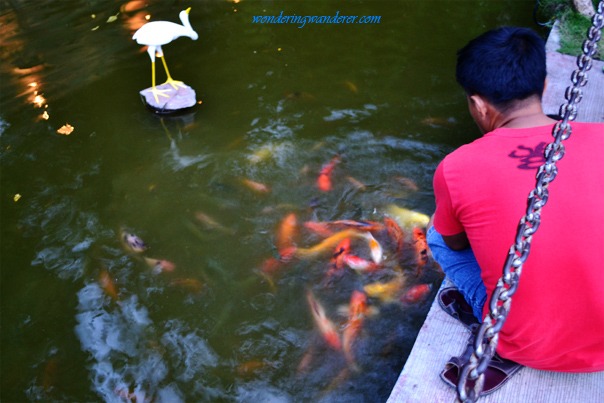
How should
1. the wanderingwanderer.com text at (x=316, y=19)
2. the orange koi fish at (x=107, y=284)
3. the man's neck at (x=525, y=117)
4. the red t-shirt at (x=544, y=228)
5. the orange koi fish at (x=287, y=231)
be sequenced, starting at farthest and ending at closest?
the wanderingwanderer.com text at (x=316, y=19) → the orange koi fish at (x=287, y=231) → the orange koi fish at (x=107, y=284) → the man's neck at (x=525, y=117) → the red t-shirt at (x=544, y=228)

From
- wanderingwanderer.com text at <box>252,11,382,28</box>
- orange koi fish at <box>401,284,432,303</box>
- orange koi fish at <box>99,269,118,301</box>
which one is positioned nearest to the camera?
orange koi fish at <box>401,284,432,303</box>

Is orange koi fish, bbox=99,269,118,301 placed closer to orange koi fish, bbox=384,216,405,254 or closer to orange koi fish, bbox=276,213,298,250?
orange koi fish, bbox=276,213,298,250

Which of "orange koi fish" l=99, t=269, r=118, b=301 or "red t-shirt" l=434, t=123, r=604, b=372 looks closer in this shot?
"red t-shirt" l=434, t=123, r=604, b=372

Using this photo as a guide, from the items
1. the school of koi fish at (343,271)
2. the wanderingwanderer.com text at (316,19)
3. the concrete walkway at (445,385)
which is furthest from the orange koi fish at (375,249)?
the wanderingwanderer.com text at (316,19)

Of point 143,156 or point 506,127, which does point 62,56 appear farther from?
point 506,127

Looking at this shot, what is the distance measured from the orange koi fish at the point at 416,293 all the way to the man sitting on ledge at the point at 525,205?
3.94 ft

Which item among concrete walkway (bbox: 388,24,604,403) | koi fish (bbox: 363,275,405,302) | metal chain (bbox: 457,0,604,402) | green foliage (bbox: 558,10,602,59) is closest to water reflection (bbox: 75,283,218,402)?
koi fish (bbox: 363,275,405,302)

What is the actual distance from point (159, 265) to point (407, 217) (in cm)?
194

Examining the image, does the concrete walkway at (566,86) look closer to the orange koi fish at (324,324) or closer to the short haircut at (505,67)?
the short haircut at (505,67)

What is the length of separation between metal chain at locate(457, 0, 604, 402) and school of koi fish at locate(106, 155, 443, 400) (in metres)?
1.88

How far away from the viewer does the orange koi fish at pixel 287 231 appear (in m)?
3.99

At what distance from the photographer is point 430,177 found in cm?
449

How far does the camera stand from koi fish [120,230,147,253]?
4.02 m

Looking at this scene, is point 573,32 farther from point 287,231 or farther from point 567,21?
point 287,231
